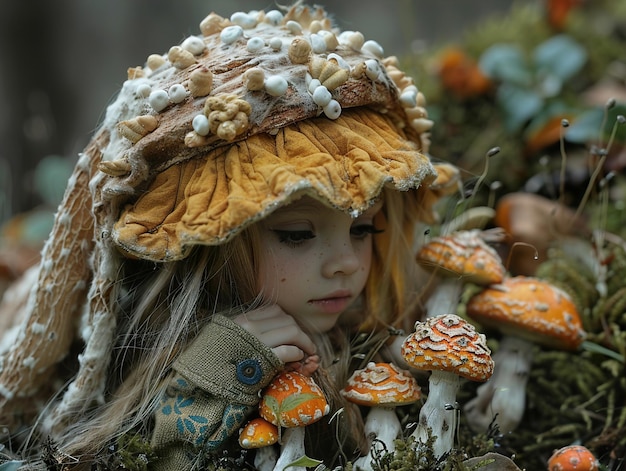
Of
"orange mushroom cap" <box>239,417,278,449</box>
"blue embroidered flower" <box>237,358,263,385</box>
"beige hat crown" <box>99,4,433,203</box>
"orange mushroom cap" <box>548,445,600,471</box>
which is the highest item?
"beige hat crown" <box>99,4,433,203</box>

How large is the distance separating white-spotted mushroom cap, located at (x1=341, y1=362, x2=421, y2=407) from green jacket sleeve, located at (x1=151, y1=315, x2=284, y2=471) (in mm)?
197

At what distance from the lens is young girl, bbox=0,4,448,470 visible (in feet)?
5.17

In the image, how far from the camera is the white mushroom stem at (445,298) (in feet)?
6.73

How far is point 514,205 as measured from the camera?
2.78m

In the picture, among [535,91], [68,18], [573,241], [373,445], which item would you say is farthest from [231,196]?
[68,18]

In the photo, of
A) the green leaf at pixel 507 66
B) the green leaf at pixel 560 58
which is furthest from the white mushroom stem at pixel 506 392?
the green leaf at pixel 560 58

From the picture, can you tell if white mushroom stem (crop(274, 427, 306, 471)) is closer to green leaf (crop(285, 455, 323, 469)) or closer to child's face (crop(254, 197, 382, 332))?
green leaf (crop(285, 455, 323, 469))

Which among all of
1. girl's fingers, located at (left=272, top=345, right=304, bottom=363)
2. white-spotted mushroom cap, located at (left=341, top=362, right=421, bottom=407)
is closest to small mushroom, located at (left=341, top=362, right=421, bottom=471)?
white-spotted mushroom cap, located at (left=341, top=362, right=421, bottom=407)

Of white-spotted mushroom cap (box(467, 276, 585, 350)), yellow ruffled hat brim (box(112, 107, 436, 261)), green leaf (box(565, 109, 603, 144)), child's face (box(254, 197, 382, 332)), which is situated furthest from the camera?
green leaf (box(565, 109, 603, 144))

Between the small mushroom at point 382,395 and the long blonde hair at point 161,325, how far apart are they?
95mm

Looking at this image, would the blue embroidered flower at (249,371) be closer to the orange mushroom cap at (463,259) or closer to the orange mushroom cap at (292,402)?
the orange mushroom cap at (292,402)

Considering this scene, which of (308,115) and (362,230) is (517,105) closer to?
(362,230)

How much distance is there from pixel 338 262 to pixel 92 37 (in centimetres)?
552

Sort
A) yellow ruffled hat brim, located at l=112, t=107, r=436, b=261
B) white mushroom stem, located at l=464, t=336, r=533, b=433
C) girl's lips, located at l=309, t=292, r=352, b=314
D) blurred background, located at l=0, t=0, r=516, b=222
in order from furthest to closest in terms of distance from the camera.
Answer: blurred background, located at l=0, t=0, r=516, b=222
white mushroom stem, located at l=464, t=336, r=533, b=433
girl's lips, located at l=309, t=292, r=352, b=314
yellow ruffled hat brim, located at l=112, t=107, r=436, b=261
